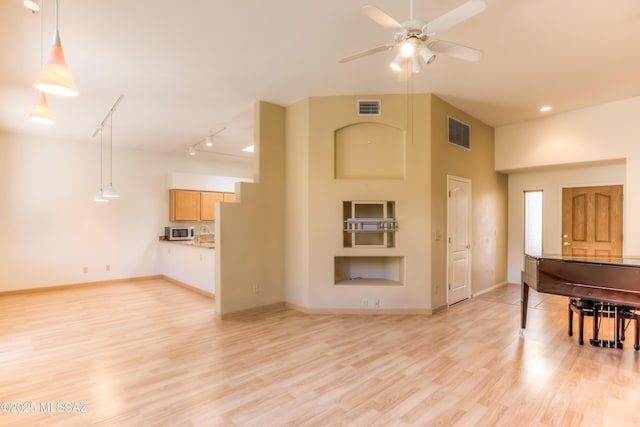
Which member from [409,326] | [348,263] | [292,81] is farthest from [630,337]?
[292,81]

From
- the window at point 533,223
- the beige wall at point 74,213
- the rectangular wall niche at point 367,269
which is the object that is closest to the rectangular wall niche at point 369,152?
the rectangular wall niche at point 367,269

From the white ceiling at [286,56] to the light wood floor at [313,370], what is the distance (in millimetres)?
3167

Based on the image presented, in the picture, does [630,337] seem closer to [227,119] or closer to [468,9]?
[468,9]

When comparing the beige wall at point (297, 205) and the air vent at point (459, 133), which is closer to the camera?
the beige wall at point (297, 205)

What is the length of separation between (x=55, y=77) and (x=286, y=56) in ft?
7.39

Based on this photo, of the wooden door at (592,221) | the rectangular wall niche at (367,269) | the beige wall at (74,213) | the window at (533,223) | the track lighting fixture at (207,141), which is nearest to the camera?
the rectangular wall niche at (367,269)

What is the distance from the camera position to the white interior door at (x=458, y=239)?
5020mm

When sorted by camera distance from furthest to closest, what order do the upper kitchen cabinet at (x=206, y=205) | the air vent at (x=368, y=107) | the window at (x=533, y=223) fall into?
1. the upper kitchen cabinet at (x=206, y=205)
2. the window at (x=533, y=223)
3. the air vent at (x=368, y=107)

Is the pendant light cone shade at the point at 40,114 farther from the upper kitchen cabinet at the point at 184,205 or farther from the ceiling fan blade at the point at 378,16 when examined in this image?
the upper kitchen cabinet at the point at 184,205

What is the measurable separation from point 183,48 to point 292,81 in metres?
1.36

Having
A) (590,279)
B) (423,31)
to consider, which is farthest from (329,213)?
(590,279)

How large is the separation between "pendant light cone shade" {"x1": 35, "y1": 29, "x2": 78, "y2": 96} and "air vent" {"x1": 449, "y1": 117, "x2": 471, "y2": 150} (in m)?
4.82

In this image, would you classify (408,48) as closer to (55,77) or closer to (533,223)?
(55,77)

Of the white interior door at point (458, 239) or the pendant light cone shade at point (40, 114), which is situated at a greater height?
the pendant light cone shade at point (40, 114)
